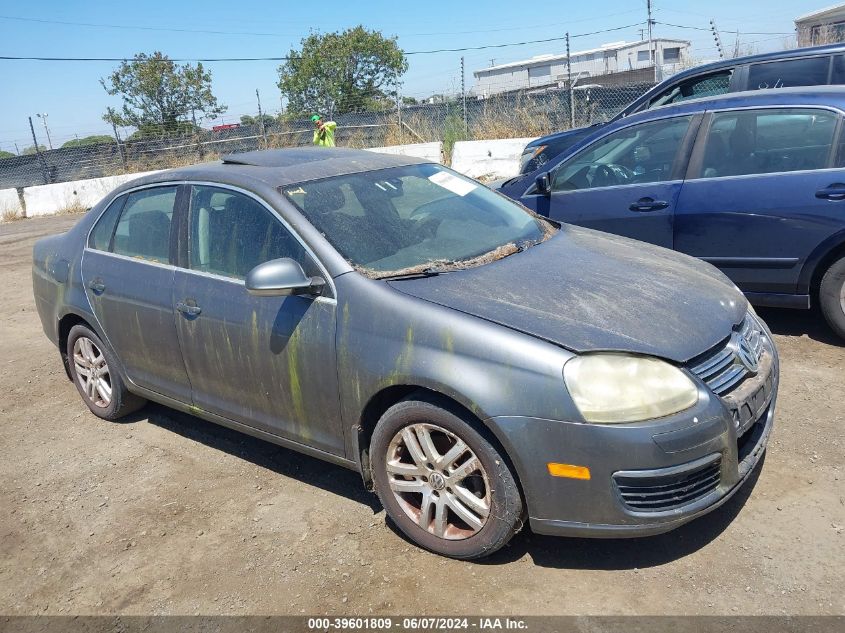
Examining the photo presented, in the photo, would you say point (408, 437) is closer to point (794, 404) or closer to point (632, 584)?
point (632, 584)

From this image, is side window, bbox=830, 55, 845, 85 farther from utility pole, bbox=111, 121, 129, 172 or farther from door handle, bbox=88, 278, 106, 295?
utility pole, bbox=111, 121, 129, 172

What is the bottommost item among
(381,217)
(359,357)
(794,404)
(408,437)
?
(794,404)

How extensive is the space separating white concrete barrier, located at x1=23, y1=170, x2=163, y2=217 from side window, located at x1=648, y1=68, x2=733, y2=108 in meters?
16.2

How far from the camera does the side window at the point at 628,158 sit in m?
5.46

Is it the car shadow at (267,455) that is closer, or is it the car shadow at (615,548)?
the car shadow at (615,548)

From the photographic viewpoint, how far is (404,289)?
3.07 m

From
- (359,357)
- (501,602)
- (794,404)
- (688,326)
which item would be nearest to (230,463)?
(359,357)

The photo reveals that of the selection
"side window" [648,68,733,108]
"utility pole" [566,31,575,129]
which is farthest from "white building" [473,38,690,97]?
"side window" [648,68,733,108]

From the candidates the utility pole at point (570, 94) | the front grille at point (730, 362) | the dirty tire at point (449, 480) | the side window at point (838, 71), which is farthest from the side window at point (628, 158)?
the utility pole at point (570, 94)

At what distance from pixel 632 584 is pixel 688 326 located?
3.37 ft

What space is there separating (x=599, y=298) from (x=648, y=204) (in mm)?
2740

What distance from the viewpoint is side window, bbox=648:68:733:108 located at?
7.97 meters

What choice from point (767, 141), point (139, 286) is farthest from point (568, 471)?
point (767, 141)

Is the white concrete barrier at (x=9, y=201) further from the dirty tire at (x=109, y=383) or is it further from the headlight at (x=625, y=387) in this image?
the headlight at (x=625, y=387)
